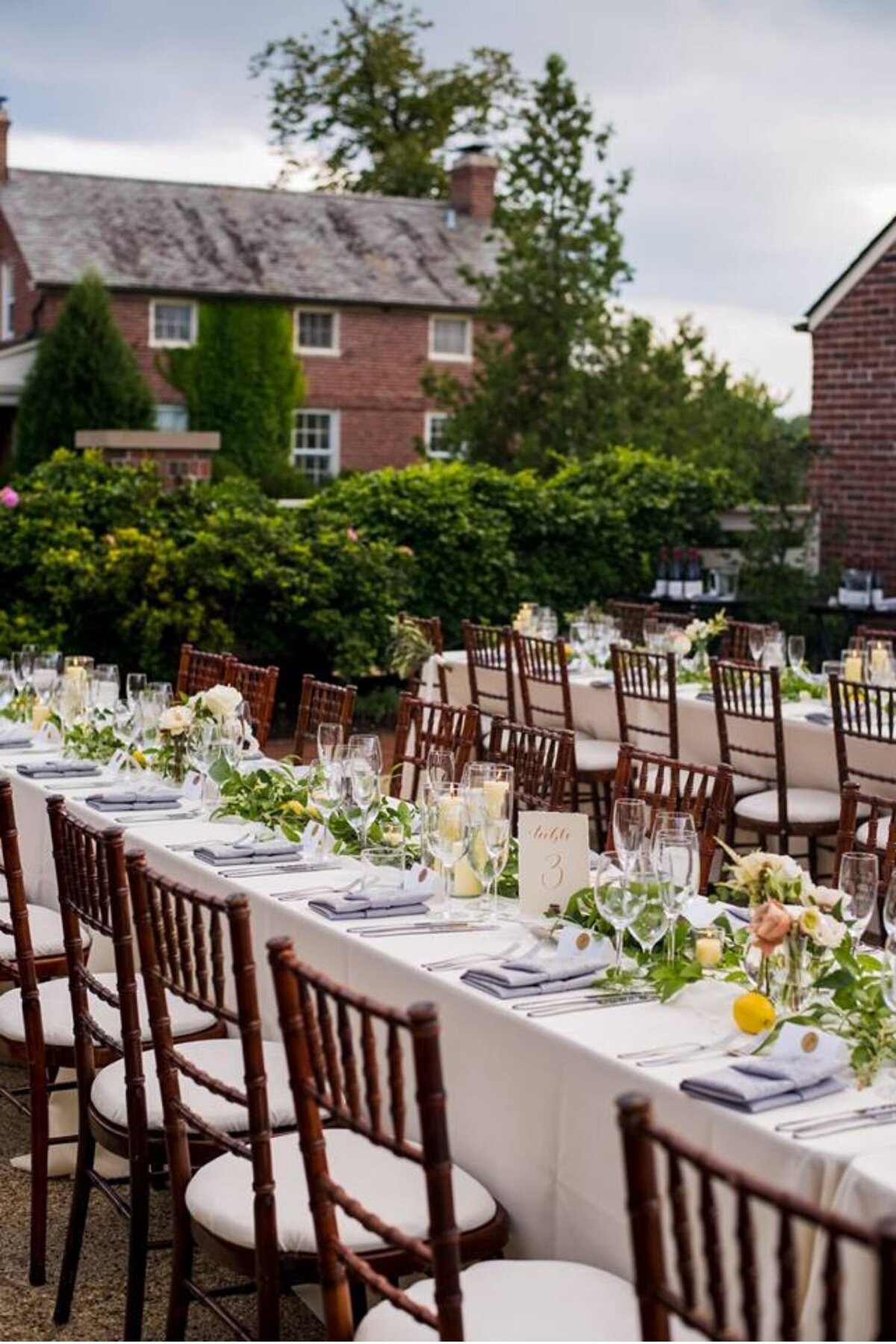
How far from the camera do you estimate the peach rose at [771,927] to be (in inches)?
141

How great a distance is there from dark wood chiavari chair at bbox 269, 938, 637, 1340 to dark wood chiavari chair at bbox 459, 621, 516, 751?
648cm

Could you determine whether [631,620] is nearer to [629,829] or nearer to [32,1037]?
[32,1037]

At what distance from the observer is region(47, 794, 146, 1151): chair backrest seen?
4.12m

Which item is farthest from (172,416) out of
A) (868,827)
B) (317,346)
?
(868,827)

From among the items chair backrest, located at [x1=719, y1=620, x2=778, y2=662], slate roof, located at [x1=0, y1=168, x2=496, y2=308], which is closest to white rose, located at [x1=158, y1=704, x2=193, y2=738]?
chair backrest, located at [x1=719, y1=620, x2=778, y2=662]

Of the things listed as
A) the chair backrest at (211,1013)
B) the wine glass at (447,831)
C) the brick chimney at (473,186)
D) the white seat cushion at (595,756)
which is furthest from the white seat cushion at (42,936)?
the brick chimney at (473,186)

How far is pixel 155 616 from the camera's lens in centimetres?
1202

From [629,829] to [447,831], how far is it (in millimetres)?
501

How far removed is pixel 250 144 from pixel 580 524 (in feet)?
107

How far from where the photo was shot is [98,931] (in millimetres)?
4336

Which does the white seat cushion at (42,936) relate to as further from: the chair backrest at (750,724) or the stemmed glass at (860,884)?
the chair backrest at (750,724)

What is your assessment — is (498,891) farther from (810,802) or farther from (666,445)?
(666,445)

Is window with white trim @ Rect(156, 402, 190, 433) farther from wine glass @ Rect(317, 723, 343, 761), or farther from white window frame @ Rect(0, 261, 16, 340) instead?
wine glass @ Rect(317, 723, 343, 761)

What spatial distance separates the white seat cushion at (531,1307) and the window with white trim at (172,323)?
3096 centimetres
